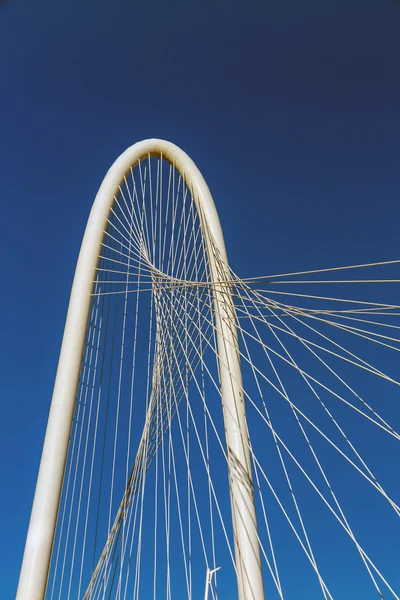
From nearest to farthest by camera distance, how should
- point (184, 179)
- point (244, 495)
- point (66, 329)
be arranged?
point (244, 495), point (66, 329), point (184, 179)

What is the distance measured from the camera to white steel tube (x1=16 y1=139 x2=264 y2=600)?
407cm

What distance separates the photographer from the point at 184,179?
6984 millimetres

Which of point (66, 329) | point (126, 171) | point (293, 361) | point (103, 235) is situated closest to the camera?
point (293, 361)

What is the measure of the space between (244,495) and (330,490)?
1.32m

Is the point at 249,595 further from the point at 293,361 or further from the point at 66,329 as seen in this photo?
the point at 66,329

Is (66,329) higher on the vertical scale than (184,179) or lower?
lower

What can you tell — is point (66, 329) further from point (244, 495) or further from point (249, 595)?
point (249, 595)

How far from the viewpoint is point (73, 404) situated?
4.73m

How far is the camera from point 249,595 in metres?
4.07

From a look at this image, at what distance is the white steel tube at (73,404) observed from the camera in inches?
160

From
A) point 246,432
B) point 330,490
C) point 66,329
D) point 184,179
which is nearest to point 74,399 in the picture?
point 66,329

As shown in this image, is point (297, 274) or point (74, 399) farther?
→ point (74, 399)

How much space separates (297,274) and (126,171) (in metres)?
3.74

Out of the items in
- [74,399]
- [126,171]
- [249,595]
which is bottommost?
[249,595]
